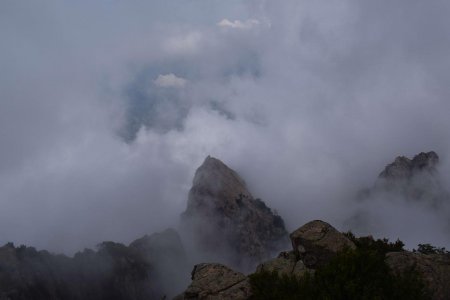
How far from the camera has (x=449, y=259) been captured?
3359cm

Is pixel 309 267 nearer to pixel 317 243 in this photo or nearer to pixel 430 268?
pixel 317 243

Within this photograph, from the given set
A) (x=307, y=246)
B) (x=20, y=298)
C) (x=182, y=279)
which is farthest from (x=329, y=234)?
(x=182, y=279)

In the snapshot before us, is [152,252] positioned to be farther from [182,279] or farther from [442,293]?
[442,293]

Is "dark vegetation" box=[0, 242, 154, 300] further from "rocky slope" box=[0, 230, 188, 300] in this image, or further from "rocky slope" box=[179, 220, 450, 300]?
"rocky slope" box=[179, 220, 450, 300]

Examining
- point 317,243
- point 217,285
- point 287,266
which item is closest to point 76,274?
point 287,266

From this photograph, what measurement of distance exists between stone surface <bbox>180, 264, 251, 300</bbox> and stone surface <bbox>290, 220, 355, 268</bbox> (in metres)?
5.58

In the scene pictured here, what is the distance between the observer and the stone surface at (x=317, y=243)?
35500 millimetres

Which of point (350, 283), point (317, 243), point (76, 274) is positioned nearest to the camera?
point (350, 283)

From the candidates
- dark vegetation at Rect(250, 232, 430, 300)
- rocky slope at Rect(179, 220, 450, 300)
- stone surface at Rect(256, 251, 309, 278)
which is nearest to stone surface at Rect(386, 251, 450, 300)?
rocky slope at Rect(179, 220, 450, 300)

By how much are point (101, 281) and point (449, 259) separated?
474ft

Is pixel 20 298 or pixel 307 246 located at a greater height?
pixel 20 298

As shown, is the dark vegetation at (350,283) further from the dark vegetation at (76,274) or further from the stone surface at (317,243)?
the dark vegetation at (76,274)

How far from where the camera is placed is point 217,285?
32.2 meters

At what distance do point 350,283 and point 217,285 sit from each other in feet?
29.0
